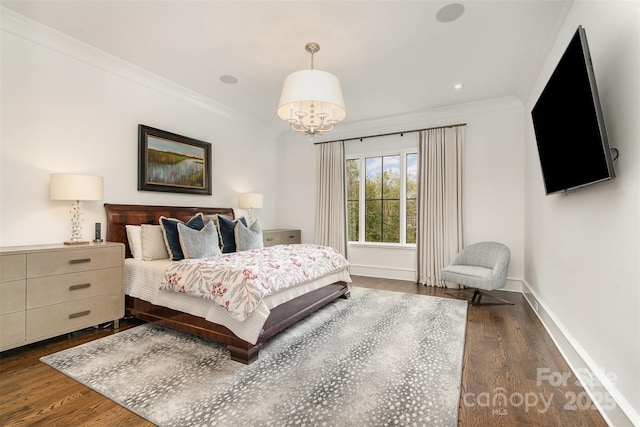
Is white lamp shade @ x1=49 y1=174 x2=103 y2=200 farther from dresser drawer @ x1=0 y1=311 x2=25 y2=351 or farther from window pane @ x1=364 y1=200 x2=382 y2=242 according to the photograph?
window pane @ x1=364 y1=200 x2=382 y2=242

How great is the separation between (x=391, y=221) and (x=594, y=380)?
3.74 meters

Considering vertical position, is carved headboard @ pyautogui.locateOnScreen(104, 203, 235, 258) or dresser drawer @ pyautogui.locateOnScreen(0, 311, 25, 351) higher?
carved headboard @ pyautogui.locateOnScreen(104, 203, 235, 258)

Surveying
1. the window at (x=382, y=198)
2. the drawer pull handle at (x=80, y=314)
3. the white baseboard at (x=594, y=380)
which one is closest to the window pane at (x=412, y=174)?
the window at (x=382, y=198)

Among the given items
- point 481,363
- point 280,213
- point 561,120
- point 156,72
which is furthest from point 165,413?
point 280,213

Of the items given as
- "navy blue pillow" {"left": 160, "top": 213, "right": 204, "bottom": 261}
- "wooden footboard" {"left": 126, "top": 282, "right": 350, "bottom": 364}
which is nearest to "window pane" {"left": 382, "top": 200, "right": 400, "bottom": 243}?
"wooden footboard" {"left": 126, "top": 282, "right": 350, "bottom": 364}

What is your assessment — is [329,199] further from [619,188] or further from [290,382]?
[619,188]

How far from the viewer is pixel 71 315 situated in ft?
8.87

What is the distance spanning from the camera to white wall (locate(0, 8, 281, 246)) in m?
2.76

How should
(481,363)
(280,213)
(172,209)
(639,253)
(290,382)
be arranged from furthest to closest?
(280,213) → (172,209) → (481,363) → (290,382) → (639,253)

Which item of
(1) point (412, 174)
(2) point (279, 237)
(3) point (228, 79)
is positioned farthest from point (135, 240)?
(1) point (412, 174)

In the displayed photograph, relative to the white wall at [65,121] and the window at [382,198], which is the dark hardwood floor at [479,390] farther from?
the window at [382,198]

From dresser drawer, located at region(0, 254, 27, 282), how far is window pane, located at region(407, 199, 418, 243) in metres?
4.93

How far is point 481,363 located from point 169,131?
4.46 meters

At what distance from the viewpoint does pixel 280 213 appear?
21.3 ft
